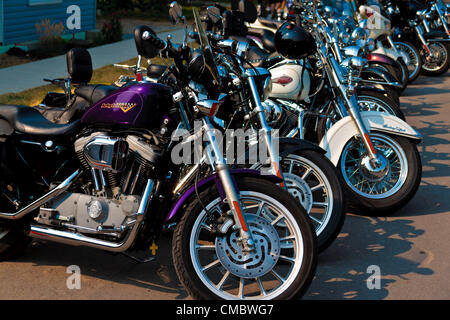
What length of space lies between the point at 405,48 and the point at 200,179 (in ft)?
27.5

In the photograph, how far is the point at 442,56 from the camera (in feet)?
38.3

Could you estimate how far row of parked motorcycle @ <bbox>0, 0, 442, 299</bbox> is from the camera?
11.5 ft

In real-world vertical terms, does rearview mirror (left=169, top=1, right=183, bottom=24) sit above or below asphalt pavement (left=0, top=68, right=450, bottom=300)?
above

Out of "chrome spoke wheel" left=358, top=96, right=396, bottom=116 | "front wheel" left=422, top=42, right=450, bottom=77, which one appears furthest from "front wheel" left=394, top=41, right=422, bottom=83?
"chrome spoke wheel" left=358, top=96, right=396, bottom=116

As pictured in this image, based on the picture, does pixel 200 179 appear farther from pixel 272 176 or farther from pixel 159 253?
pixel 159 253

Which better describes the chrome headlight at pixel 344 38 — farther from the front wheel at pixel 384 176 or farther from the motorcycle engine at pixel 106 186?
the motorcycle engine at pixel 106 186

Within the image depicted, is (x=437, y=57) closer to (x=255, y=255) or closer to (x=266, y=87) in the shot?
(x=266, y=87)

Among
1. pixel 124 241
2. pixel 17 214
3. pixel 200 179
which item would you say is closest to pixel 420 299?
pixel 200 179

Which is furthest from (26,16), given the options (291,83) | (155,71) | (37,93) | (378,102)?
(378,102)

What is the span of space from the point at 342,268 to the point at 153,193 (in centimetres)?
139

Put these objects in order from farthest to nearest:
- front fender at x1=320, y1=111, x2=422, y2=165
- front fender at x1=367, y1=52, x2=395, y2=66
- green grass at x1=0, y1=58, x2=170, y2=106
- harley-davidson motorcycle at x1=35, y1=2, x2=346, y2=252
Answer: front fender at x1=367, y1=52, x2=395, y2=66
green grass at x1=0, y1=58, x2=170, y2=106
front fender at x1=320, y1=111, x2=422, y2=165
harley-davidson motorcycle at x1=35, y1=2, x2=346, y2=252

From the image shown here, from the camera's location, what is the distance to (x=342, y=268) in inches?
165

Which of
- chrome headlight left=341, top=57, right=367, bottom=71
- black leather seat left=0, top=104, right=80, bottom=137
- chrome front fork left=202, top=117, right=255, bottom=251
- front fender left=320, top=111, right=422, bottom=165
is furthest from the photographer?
chrome headlight left=341, top=57, right=367, bottom=71

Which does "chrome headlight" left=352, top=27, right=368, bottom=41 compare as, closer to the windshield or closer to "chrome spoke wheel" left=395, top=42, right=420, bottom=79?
the windshield
